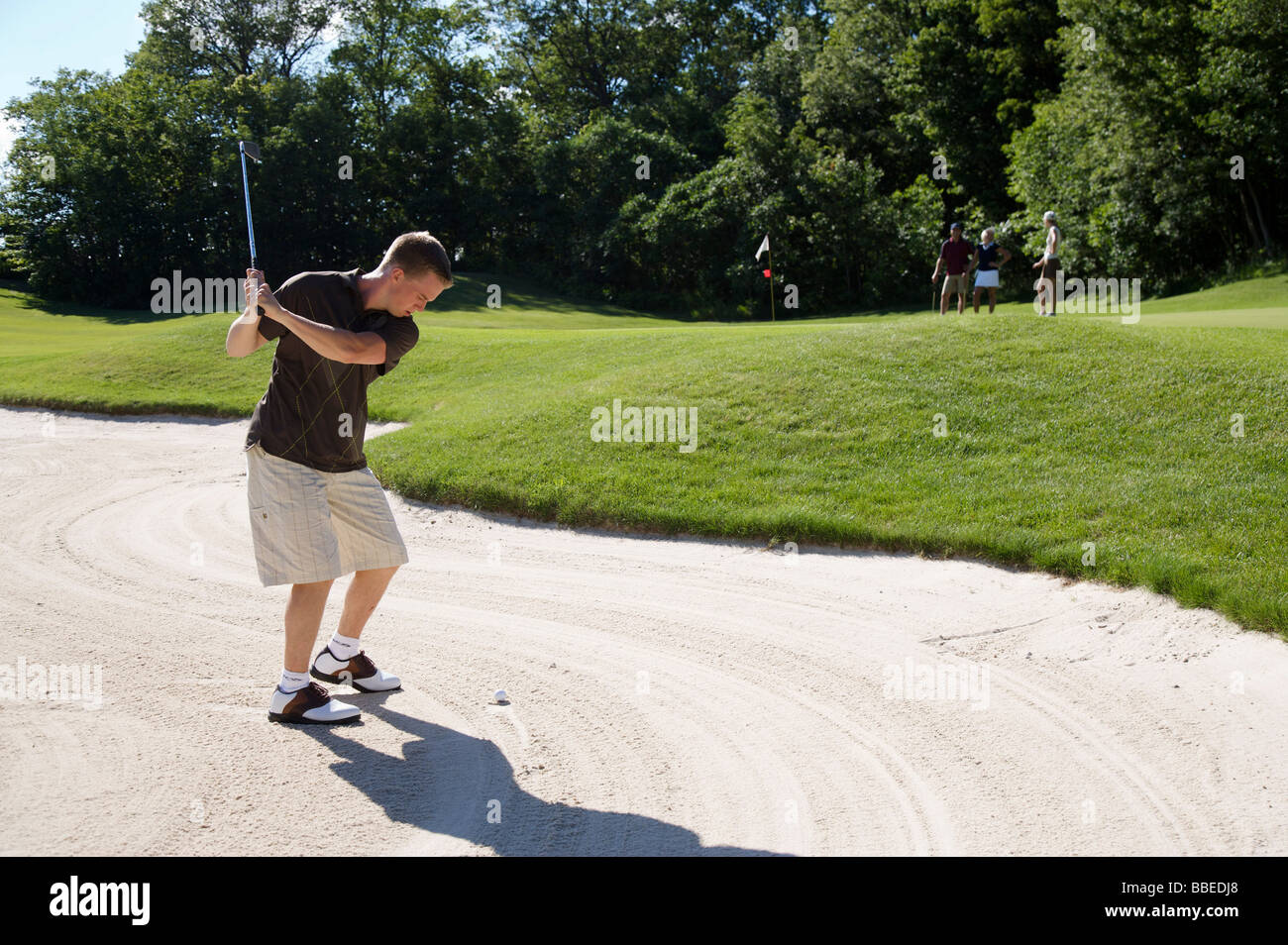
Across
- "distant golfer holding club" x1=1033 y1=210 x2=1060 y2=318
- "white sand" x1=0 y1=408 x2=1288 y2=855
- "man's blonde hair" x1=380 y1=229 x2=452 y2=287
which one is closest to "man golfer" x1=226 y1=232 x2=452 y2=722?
"man's blonde hair" x1=380 y1=229 x2=452 y2=287

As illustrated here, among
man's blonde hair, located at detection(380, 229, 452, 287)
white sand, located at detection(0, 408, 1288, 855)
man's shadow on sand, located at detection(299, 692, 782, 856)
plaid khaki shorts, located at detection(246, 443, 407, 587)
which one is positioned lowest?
man's shadow on sand, located at detection(299, 692, 782, 856)

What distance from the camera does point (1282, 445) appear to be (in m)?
9.46

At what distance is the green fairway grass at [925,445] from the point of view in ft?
26.5

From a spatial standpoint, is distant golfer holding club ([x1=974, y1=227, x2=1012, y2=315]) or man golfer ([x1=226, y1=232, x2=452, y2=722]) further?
distant golfer holding club ([x1=974, y1=227, x2=1012, y2=315])

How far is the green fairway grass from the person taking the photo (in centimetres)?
809

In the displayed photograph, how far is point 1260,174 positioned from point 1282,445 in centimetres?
2766

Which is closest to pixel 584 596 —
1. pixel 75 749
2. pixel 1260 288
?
pixel 75 749

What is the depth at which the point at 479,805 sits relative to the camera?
462cm

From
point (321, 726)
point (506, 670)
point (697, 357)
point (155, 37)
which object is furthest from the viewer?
point (155, 37)

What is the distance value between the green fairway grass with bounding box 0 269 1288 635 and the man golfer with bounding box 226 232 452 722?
4494 mm

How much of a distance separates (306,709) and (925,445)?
23.9 feet

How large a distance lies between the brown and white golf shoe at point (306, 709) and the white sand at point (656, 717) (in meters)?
0.10

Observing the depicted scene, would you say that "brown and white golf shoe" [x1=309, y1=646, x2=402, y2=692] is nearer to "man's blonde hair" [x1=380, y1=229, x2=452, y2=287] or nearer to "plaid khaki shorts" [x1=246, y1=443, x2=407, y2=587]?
"plaid khaki shorts" [x1=246, y1=443, x2=407, y2=587]
